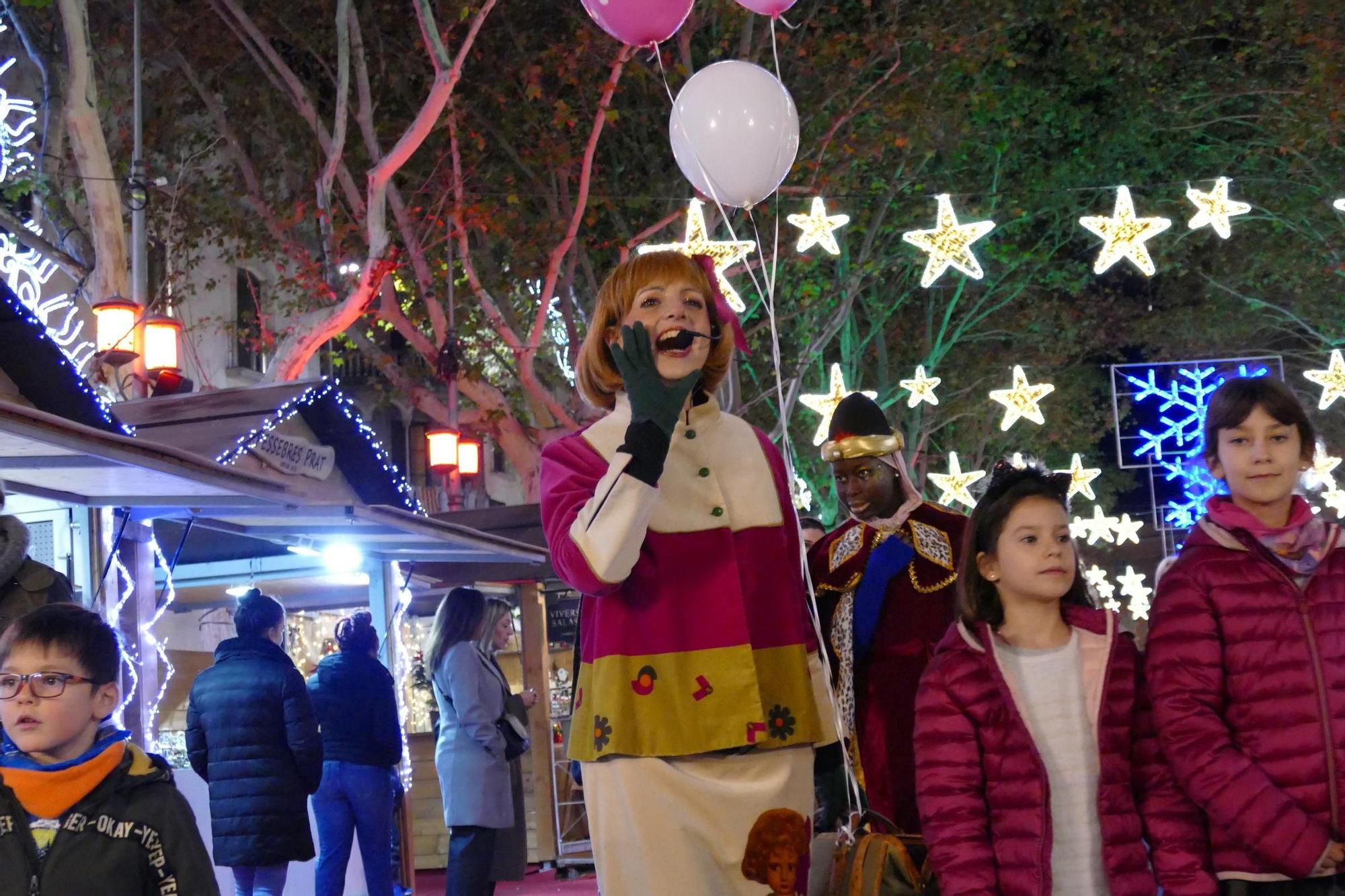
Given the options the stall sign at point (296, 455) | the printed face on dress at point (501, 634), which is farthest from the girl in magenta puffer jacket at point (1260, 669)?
the stall sign at point (296, 455)

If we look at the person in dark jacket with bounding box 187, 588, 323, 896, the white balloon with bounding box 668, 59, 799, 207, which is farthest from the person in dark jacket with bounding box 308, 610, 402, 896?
the white balloon with bounding box 668, 59, 799, 207

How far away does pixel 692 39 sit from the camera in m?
18.8

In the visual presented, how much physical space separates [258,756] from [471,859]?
138 centimetres

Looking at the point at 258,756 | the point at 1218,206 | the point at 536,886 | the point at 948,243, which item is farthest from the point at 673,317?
the point at 536,886

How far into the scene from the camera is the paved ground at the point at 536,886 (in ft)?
43.2

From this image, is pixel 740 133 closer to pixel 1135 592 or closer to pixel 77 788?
pixel 77 788

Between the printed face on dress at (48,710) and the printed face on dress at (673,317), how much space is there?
4.75 ft

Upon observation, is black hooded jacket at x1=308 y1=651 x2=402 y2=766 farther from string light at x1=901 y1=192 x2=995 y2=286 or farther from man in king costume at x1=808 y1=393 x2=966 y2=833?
string light at x1=901 y1=192 x2=995 y2=286

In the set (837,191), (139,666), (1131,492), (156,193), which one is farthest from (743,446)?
(1131,492)

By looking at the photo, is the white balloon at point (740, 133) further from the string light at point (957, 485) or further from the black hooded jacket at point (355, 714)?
the string light at point (957, 485)

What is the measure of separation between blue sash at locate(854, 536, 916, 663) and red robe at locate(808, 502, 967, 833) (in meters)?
0.02

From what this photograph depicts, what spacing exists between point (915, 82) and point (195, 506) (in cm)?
1361

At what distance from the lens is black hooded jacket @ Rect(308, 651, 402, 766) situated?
8961 millimetres

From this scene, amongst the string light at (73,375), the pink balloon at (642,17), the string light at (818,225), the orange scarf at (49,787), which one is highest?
the string light at (818,225)
